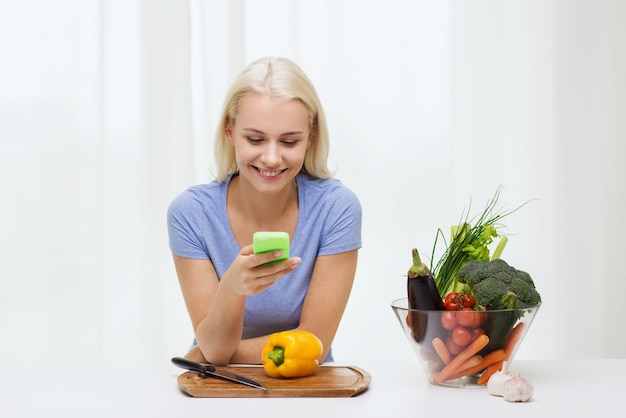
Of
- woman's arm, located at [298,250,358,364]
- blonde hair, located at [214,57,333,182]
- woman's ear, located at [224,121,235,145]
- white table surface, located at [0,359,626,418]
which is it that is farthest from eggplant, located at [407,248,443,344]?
woman's ear, located at [224,121,235,145]

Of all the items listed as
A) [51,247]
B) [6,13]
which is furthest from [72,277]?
[6,13]

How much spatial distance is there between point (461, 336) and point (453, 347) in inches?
1.7

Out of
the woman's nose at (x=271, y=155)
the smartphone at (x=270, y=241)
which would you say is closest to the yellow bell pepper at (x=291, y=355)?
the smartphone at (x=270, y=241)

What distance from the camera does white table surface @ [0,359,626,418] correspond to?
1.54 m

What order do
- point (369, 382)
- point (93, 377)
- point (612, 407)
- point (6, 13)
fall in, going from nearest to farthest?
point (612, 407), point (369, 382), point (93, 377), point (6, 13)

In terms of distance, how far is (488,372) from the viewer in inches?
66.5

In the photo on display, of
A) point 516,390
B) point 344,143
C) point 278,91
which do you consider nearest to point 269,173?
point 278,91

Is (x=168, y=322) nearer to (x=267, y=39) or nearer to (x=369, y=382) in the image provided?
(x=267, y=39)

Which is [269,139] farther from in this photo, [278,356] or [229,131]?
[278,356]

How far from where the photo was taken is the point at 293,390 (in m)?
1.66

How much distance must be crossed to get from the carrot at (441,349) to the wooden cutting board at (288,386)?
0.51 feet

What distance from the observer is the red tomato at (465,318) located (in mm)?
1626

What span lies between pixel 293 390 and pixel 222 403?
5.6 inches

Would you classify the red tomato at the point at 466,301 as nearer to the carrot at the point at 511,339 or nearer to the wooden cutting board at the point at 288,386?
the carrot at the point at 511,339
